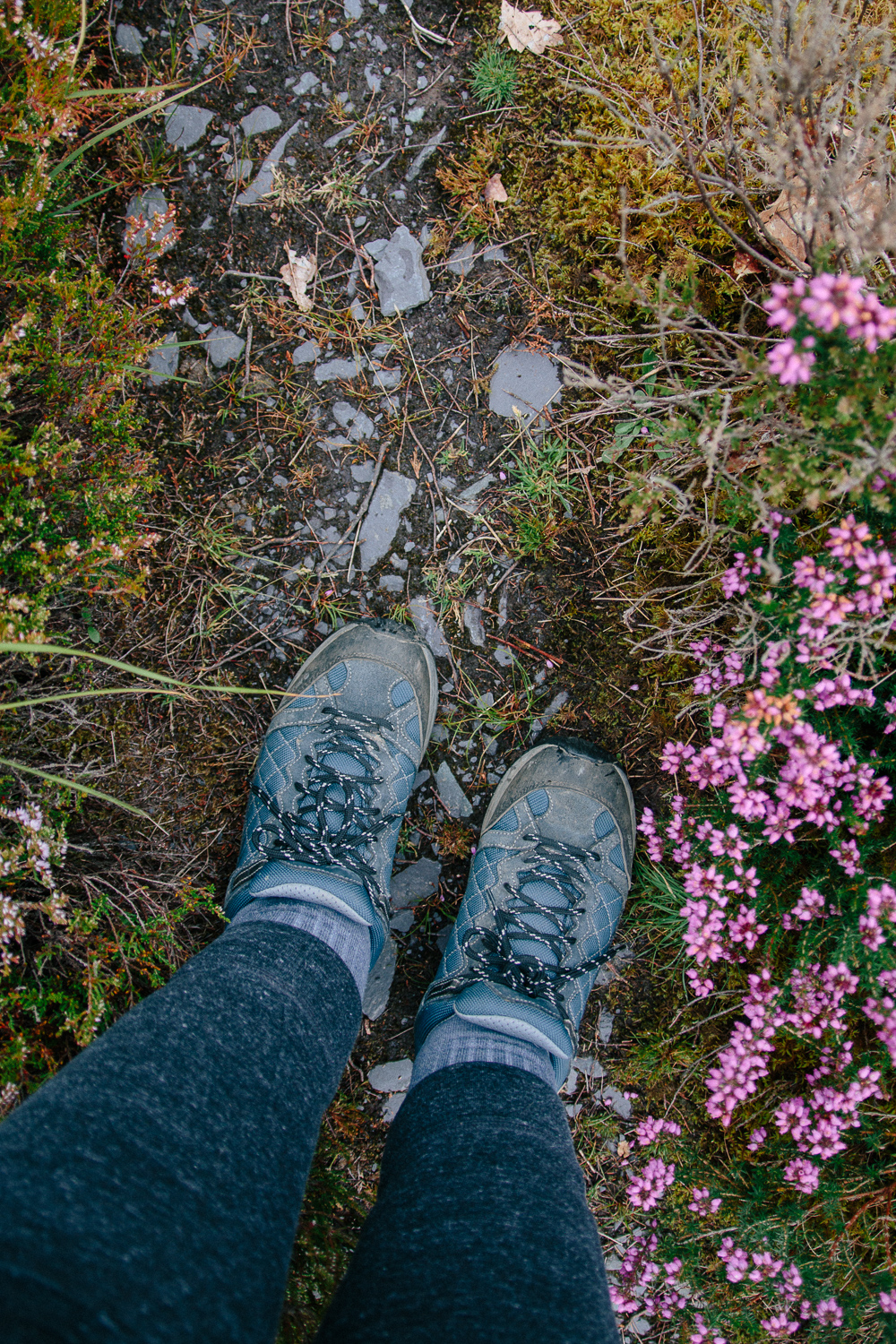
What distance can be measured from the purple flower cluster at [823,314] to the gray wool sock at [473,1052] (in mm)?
2152

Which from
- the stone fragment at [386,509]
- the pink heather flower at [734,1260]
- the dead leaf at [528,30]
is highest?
the dead leaf at [528,30]

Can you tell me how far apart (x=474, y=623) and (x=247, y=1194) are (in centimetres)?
201

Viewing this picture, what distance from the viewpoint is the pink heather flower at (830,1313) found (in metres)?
2.48

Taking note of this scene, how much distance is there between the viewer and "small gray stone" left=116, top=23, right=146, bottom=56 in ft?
9.37

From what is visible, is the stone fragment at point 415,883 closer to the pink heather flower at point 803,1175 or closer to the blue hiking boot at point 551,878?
the blue hiking boot at point 551,878

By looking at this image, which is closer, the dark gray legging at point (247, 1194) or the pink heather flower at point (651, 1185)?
the dark gray legging at point (247, 1194)

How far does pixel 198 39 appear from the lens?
9.41 feet

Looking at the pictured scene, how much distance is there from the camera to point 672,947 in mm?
2975

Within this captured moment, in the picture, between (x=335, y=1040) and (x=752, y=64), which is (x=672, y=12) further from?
(x=335, y=1040)

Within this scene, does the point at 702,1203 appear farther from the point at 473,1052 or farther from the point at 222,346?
the point at 222,346

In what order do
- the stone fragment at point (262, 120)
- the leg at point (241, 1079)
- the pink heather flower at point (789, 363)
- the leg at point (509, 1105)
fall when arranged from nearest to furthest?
the leg at point (241, 1079) < the pink heather flower at point (789, 363) < the leg at point (509, 1105) < the stone fragment at point (262, 120)

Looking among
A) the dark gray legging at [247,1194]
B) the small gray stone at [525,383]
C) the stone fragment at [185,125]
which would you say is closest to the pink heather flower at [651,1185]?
the dark gray legging at [247,1194]

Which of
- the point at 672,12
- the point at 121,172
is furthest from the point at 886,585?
the point at 121,172

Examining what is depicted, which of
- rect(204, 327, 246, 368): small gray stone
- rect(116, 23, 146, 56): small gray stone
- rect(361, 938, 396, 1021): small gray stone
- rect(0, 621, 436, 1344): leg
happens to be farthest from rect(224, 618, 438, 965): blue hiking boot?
rect(116, 23, 146, 56): small gray stone
